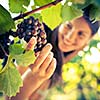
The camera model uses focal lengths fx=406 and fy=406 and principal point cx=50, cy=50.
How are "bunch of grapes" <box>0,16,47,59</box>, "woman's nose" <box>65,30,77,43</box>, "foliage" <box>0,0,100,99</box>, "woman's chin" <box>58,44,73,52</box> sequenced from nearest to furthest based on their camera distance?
"foliage" <box>0,0,100,99</box>
"bunch of grapes" <box>0,16,47,59</box>
"woman's chin" <box>58,44,73,52</box>
"woman's nose" <box>65,30,77,43</box>

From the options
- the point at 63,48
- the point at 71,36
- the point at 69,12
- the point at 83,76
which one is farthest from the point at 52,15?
the point at 83,76

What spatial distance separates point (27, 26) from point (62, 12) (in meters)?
0.09

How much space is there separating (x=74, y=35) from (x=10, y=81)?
2427 millimetres

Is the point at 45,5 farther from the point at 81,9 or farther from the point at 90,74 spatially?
the point at 90,74

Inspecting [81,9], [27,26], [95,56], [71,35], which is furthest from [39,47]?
[95,56]

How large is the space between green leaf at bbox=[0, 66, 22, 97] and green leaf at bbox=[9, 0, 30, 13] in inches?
3.7

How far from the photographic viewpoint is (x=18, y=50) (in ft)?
1.71

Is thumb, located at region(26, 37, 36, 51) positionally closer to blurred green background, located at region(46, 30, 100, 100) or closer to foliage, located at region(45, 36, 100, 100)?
blurred green background, located at region(46, 30, 100, 100)

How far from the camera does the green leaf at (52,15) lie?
1.95ft

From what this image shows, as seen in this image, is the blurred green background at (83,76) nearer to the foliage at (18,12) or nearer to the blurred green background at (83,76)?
the blurred green background at (83,76)

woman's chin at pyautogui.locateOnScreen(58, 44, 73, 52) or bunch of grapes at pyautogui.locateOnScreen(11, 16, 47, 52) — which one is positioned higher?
bunch of grapes at pyautogui.locateOnScreen(11, 16, 47, 52)

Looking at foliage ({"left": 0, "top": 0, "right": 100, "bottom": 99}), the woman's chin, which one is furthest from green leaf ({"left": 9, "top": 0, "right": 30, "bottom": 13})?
the woman's chin

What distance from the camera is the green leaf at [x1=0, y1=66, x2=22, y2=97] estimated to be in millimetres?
526

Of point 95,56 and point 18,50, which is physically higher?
point 18,50
